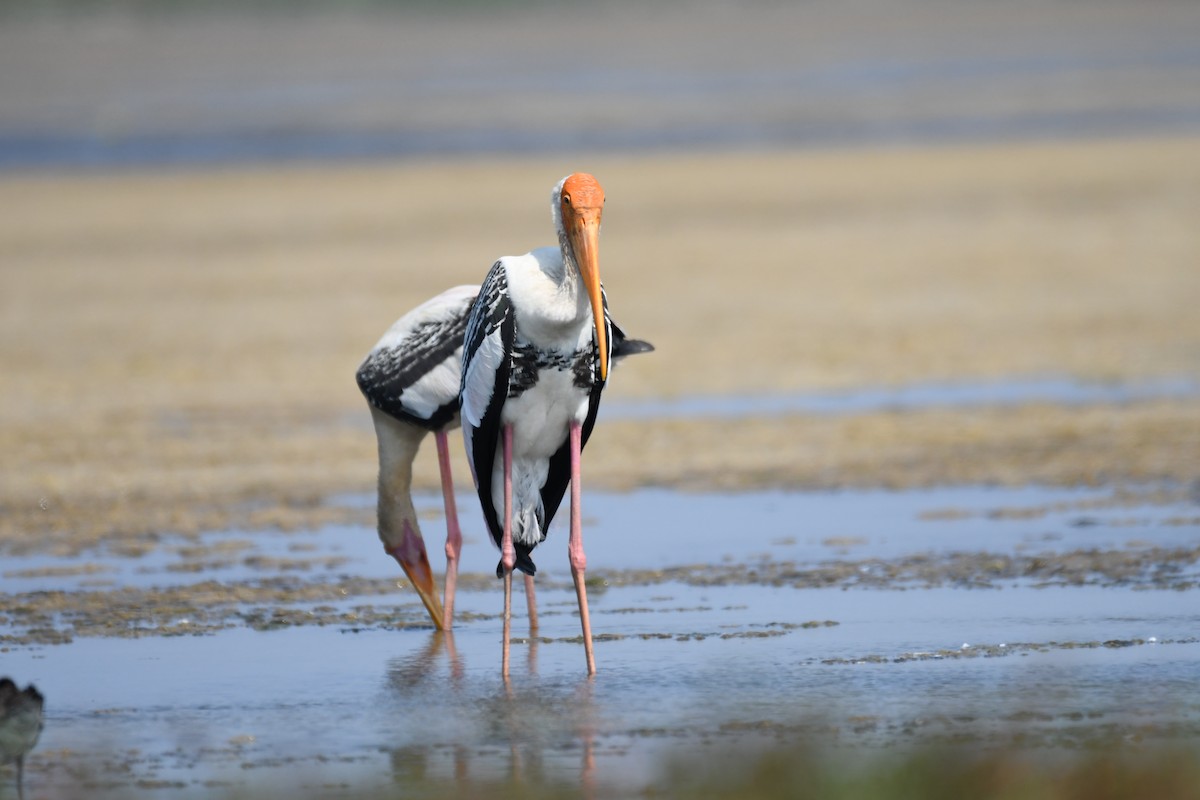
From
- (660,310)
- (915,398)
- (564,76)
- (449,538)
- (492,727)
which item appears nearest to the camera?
(492,727)

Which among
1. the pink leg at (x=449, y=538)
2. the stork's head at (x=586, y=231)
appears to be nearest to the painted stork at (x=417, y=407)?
the pink leg at (x=449, y=538)

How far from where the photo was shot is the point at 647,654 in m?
6.96

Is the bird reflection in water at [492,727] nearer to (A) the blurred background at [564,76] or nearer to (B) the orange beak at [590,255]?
(B) the orange beak at [590,255]

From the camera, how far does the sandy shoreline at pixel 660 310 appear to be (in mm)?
10688

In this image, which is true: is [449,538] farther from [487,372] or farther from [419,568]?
[487,372]

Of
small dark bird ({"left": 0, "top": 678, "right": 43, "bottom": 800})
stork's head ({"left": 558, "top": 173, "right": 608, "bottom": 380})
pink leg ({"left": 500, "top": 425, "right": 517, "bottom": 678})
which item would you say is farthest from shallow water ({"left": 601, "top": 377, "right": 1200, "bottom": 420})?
small dark bird ({"left": 0, "top": 678, "right": 43, "bottom": 800})

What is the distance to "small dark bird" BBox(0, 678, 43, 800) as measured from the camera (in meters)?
5.44

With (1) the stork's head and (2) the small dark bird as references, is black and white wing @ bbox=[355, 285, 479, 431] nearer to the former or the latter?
(1) the stork's head

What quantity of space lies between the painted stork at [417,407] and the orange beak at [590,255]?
1.01 metres

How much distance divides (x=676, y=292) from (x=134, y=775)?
1208cm

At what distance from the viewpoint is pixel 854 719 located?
19.4 ft

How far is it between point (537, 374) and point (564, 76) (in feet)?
148

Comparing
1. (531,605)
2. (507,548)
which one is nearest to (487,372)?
(507,548)

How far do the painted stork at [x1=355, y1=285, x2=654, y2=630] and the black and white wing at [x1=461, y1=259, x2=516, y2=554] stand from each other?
23.0 inches
